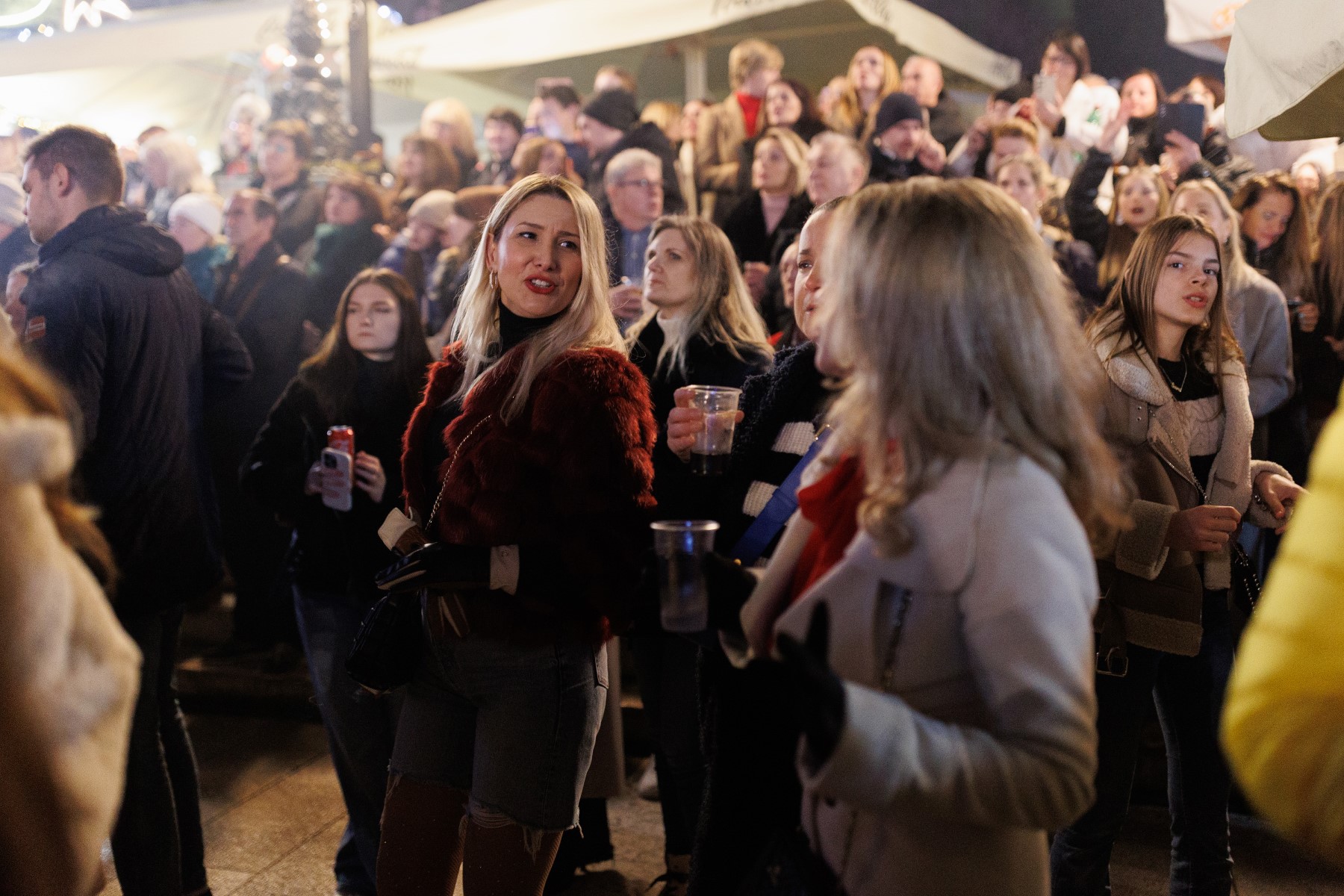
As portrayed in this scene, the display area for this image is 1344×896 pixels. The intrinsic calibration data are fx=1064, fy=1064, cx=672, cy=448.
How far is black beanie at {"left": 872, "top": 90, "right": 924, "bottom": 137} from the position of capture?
6.45 m

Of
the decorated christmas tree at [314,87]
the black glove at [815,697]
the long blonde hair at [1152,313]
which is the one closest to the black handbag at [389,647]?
the black glove at [815,697]

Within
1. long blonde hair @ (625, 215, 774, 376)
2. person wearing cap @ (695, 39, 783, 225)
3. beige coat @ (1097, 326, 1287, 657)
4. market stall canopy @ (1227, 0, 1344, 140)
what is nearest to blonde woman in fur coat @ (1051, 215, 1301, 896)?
beige coat @ (1097, 326, 1287, 657)

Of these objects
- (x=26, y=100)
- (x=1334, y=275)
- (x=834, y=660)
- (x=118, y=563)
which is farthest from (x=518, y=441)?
(x=26, y=100)

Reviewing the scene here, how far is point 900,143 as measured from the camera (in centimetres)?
645

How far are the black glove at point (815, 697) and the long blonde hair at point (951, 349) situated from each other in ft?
0.69

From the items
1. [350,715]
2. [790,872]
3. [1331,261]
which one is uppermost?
[1331,261]

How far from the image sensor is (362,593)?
367 centimetres

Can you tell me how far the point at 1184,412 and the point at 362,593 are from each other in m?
2.71

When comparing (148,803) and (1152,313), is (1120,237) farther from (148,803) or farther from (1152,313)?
(148,803)

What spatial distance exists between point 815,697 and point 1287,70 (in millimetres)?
2222

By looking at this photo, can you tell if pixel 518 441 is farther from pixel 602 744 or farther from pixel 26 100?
pixel 26 100

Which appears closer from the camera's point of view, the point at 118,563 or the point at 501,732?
the point at 501,732

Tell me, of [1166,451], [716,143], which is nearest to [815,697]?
[1166,451]

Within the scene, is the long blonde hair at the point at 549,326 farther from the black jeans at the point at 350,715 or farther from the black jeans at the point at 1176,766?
the black jeans at the point at 1176,766
